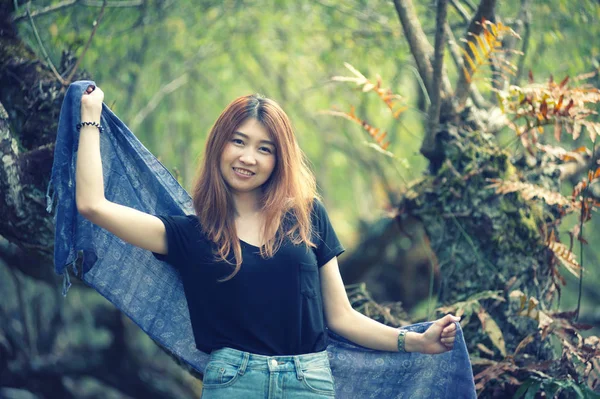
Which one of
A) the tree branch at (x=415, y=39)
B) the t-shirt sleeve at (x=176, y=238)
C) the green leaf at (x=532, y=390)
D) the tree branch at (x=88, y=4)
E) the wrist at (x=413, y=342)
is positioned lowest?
the green leaf at (x=532, y=390)

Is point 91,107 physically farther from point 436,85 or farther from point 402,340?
point 436,85

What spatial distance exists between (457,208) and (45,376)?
10.5 ft

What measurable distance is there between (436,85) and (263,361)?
1912 millimetres

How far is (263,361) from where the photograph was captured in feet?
8.07

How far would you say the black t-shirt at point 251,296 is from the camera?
2512mm

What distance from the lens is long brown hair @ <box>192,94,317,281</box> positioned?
2619 mm

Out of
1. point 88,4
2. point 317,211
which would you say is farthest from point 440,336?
point 88,4

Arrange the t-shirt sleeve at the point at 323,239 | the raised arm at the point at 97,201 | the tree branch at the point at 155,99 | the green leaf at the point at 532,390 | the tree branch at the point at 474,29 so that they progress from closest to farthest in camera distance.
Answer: the raised arm at the point at 97,201, the t-shirt sleeve at the point at 323,239, the green leaf at the point at 532,390, the tree branch at the point at 474,29, the tree branch at the point at 155,99

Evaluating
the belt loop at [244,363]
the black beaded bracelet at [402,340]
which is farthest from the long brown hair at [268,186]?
the black beaded bracelet at [402,340]

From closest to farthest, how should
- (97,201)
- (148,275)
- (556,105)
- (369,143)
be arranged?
(97,201), (148,275), (556,105), (369,143)

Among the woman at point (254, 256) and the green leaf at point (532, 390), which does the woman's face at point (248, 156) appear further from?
the green leaf at point (532, 390)

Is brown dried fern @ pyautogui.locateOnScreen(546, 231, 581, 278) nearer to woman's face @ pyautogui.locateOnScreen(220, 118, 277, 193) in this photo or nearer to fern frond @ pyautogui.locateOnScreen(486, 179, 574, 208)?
fern frond @ pyautogui.locateOnScreen(486, 179, 574, 208)

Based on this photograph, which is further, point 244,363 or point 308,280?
point 308,280

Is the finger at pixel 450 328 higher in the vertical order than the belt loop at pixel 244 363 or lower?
lower
